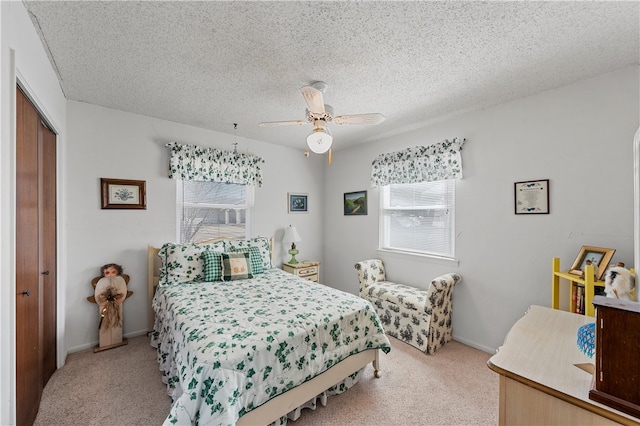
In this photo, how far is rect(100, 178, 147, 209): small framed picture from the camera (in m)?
2.85

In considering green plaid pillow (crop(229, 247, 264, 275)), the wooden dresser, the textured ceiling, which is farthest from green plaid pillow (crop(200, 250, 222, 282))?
the wooden dresser

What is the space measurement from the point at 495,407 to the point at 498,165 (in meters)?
2.11

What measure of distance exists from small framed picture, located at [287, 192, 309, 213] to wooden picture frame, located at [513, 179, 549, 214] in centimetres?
289

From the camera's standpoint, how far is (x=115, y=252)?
2910 mm

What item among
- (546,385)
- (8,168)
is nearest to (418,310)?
(546,385)

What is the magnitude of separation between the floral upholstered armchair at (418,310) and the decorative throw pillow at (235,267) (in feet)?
4.94

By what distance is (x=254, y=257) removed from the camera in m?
3.26

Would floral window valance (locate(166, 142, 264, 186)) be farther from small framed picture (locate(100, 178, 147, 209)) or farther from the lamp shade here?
the lamp shade

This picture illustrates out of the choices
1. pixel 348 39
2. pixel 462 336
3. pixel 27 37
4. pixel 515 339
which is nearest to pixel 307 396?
pixel 515 339

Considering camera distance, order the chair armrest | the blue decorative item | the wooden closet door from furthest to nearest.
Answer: the chair armrest
the wooden closet door
the blue decorative item

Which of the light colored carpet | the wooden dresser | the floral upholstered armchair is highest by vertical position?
the wooden dresser

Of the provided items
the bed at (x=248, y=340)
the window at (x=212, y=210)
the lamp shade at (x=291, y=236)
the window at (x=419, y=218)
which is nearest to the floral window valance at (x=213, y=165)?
the window at (x=212, y=210)

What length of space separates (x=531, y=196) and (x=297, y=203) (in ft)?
10.0

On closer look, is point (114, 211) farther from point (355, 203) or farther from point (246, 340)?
point (355, 203)
